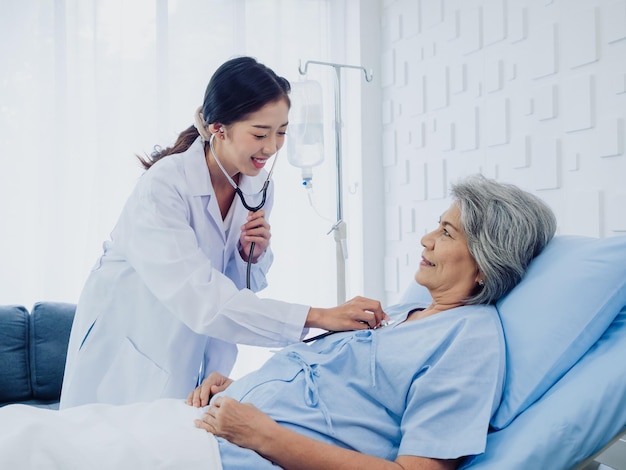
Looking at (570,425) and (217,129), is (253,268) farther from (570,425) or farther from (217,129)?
(570,425)

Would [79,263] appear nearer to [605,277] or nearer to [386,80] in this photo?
[386,80]

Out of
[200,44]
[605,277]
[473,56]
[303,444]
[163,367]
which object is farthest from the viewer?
[200,44]

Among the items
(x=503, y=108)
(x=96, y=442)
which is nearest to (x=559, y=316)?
(x=96, y=442)

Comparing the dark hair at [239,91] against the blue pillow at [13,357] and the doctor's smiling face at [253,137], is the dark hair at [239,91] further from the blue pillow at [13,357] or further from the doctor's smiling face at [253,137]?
the blue pillow at [13,357]

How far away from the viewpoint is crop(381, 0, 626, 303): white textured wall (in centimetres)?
189

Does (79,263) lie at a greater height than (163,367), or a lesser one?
greater

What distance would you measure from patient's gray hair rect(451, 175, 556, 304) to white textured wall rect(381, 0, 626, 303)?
23.1 inches

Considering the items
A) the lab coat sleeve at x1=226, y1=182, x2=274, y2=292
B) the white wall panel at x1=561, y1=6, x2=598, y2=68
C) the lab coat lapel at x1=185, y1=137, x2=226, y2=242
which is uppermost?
the white wall panel at x1=561, y1=6, x2=598, y2=68

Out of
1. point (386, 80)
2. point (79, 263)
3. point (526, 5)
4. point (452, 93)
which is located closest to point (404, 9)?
point (386, 80)

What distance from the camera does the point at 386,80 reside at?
3.20 m

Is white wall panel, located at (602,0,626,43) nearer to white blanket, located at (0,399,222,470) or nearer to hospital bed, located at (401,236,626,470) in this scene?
hospital bed, located at (401,236,626,470)

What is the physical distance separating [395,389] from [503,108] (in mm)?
1417

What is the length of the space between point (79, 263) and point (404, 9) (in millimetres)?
1973

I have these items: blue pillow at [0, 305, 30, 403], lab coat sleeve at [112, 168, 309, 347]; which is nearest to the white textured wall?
lab coat sleeve at [112, 168, 309, 347]
